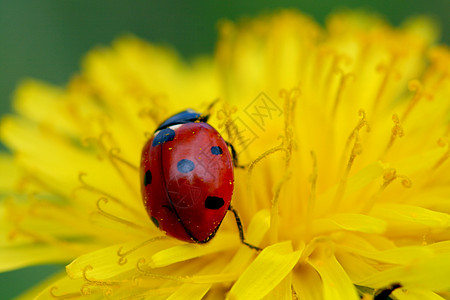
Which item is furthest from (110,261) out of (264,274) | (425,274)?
(425,274)

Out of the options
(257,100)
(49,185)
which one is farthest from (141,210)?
(257,100)

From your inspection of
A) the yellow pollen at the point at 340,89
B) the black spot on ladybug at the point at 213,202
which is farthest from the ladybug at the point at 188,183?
the yellow pollen at the point at 340,89

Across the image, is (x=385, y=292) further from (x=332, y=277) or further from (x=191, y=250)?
(x=191, y=250)

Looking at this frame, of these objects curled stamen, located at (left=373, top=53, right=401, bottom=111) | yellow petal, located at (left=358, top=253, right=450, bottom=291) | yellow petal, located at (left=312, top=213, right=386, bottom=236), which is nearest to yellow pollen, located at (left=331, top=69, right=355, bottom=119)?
curled stamen, located at (left=373, top=53, right=401, bottom=111)

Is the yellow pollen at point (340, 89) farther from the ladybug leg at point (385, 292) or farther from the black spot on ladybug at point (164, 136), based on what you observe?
the ladybug leg at point (385, 292)

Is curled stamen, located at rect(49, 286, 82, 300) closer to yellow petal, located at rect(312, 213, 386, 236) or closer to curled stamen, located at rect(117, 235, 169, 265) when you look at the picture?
curled stamen, located at rect(117, 235, 169, 265)

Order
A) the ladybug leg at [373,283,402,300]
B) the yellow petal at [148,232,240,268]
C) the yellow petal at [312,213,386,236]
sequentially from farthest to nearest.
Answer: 1. the yellow petal at [148,232,240,268]
2. the yellow petal at [312,213,386,236]
3. the ladybug leg at [373,283,402,300]
